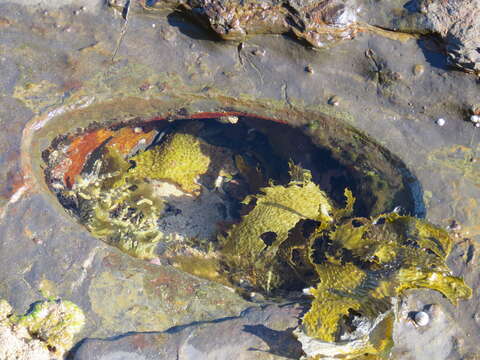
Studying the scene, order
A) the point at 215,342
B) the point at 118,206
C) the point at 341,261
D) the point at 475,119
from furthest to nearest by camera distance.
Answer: the point at 118,206
the point at 341,261
the point at 475,119
the point at 215,342

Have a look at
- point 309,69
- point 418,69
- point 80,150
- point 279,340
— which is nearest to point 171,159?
point 80,150

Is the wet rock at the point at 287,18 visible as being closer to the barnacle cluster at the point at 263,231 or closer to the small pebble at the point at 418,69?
the small pebble at the point at 418,69

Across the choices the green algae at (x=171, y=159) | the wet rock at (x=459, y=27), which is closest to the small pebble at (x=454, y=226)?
the wet rock at (x=459, y=27)

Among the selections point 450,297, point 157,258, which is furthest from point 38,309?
point 450,297

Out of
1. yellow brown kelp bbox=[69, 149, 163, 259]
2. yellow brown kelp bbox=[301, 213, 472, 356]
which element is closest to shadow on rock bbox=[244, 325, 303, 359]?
yellow brown kelp bbox=[301, 213, 472, 356]

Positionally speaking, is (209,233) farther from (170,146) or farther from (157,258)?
(170,146)

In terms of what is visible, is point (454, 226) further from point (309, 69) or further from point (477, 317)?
point (309, 69)
